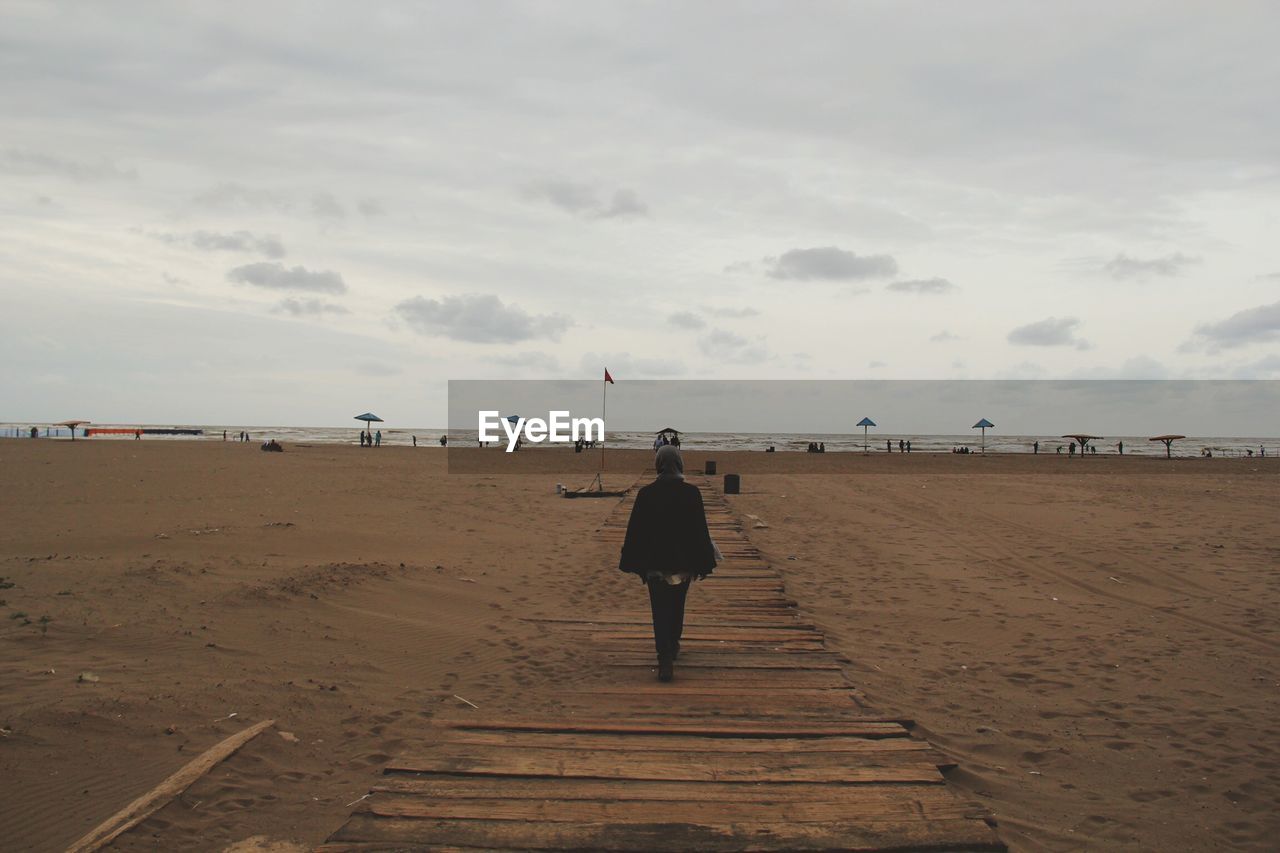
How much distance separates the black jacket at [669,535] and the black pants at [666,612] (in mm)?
152

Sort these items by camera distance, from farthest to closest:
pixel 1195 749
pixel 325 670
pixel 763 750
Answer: pixel 325 670, pixel 1195 749, pixel 763 750

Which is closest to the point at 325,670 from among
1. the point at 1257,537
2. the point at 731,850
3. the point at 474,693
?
the point at 474,693

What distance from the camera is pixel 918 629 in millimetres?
8344

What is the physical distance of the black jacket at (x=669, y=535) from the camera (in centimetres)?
554

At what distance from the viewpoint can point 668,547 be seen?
218 inches

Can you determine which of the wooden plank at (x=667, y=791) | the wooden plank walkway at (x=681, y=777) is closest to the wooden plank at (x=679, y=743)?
the wooden plank walkway at (x=681, y=777)

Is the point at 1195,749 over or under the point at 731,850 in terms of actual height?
under

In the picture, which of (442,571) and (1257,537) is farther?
(1257,537)

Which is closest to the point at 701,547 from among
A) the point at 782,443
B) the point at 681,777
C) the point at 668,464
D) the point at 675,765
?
the point at 668,464

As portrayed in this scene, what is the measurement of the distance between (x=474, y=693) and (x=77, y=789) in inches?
99.7

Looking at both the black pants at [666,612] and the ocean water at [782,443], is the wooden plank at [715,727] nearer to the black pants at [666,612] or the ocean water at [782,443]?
the black pants at [666,612]

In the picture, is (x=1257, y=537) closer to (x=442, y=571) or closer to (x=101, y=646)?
(x=442, y=571)

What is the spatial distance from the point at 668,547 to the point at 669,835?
2.46 m

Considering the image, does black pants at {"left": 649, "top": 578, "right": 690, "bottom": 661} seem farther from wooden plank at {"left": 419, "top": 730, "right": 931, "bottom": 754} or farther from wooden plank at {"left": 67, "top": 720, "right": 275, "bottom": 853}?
wooden plank at {"left": 67, "top": 720, "right": 275, "bottom": 853}
